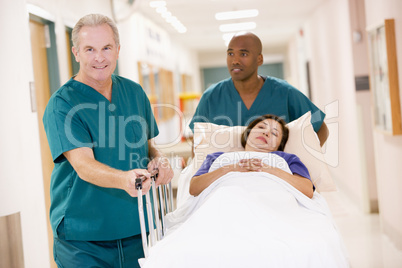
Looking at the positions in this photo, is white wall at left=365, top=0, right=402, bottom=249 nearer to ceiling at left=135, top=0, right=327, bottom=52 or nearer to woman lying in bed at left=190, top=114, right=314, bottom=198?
woman lying in bed at left=190, top=114, right=314, bottom=198

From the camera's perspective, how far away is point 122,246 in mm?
1847

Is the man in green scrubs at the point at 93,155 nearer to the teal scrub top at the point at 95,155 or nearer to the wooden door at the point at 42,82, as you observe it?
the teal scrub top at the point at 95,155

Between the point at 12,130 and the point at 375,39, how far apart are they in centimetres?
277

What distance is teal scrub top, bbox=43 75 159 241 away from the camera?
1680 millimetres

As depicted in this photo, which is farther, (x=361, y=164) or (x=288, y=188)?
(x=361, y=164)

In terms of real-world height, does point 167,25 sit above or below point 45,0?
above

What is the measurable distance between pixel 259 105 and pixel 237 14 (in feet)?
16.3

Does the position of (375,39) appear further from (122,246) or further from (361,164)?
(122,246)

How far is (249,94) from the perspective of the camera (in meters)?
2.66

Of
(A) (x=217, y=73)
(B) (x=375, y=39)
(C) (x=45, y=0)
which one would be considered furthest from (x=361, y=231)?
(A) (x=217, y=73)

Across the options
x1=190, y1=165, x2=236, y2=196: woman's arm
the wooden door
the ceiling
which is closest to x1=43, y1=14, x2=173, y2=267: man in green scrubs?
x1=190, y1=165, x2=236, y2=196: woman's arm

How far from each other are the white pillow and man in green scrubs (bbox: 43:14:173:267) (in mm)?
812

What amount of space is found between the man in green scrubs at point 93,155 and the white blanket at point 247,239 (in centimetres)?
23

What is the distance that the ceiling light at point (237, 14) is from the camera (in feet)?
23.2
